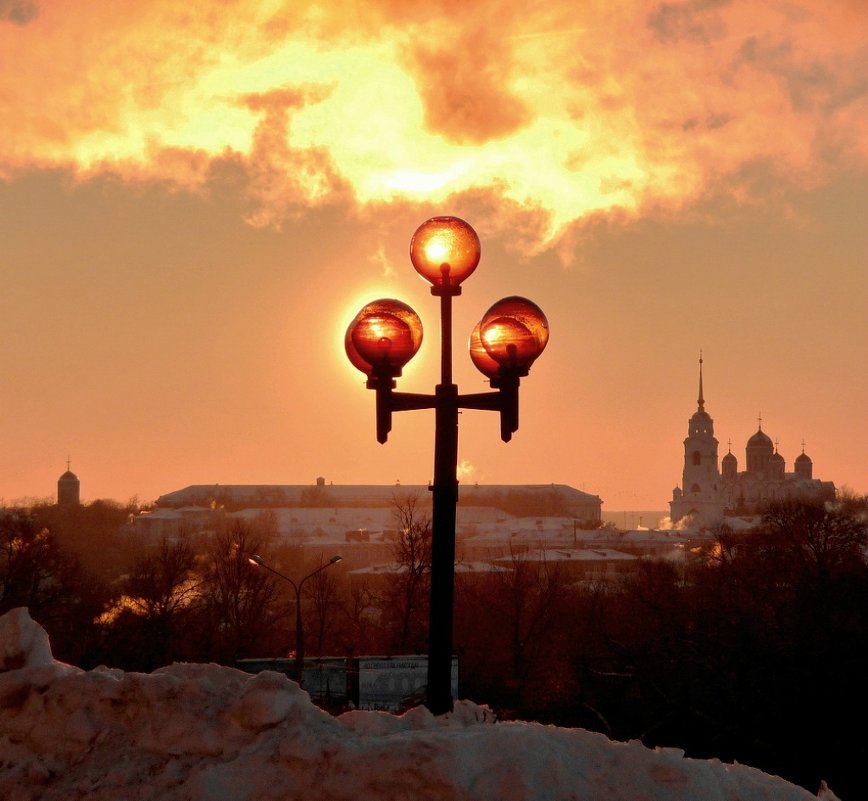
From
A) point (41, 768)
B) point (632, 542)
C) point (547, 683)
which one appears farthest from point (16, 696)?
point (632, 542)

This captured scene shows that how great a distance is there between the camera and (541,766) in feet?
12.7

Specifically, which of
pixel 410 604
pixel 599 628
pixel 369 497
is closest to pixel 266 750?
pixel 599 628

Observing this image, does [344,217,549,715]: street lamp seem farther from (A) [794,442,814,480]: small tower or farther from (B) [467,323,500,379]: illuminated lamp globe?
(A) [794,442,814,480]: small tower

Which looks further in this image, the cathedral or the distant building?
the distant building

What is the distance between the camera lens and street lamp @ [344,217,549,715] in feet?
21.4

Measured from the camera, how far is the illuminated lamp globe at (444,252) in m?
7.09

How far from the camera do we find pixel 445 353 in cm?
688

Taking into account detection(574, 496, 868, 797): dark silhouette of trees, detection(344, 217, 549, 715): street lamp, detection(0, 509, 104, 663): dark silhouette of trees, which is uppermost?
detection(344, 217, 549, 715): street lamp

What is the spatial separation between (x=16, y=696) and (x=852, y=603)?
42.2ft

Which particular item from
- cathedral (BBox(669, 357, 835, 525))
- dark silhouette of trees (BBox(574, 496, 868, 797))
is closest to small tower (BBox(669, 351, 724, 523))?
cathedral (BBox(669, 357, 835, 525))

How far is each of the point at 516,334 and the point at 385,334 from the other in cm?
76

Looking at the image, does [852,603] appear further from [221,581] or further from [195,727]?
[221,581]

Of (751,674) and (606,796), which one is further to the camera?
(751,674)

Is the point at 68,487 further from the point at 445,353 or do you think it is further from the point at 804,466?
the point at 445,353
